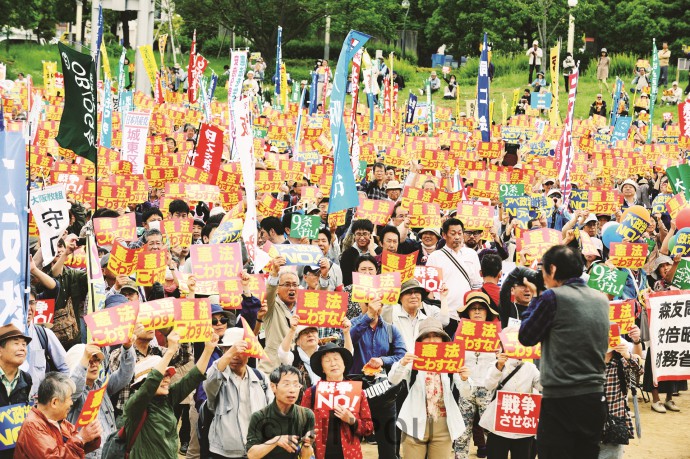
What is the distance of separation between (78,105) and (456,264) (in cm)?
379

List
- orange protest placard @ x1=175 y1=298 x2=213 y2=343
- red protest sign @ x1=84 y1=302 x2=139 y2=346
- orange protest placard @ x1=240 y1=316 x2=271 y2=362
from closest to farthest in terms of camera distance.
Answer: red protest sign @ x1=84 y1=302 x2=139 y2=346 < orange protest placard @ x1=175 y1=298 x2=213 y2=343 < orange protest placard @ x1=240 y1=316 x2=271 y2=362

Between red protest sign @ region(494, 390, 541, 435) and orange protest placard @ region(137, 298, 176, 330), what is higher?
orange protest placard @ region(137, 298, 176, 330)

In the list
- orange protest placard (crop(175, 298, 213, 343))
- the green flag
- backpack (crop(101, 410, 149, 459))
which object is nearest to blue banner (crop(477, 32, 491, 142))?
the green flag

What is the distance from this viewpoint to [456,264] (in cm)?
988

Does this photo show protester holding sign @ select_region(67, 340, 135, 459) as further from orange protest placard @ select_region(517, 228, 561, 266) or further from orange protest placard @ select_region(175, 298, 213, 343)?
orange protest placard @ select_region(517, 228, 561, 266)

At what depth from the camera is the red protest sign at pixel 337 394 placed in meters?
6.93

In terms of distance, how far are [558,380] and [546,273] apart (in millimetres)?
578

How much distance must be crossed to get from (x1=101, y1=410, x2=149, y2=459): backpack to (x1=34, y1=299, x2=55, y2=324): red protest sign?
136 centimetres

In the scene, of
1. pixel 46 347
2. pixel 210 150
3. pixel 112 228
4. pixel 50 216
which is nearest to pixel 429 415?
pixel 46 347

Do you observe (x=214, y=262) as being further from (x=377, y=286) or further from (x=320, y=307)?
(x=377, y=286)

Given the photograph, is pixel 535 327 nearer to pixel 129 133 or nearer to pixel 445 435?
pixel 445 435

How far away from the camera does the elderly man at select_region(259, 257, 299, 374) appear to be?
27.7 feet

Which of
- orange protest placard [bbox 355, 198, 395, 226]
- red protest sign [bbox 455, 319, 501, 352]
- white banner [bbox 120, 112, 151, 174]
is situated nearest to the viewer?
red protest sign [bbox 455, 319, 501, 352]

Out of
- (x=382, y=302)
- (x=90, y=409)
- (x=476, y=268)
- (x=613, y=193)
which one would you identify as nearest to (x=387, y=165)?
(x=613, y=193)
